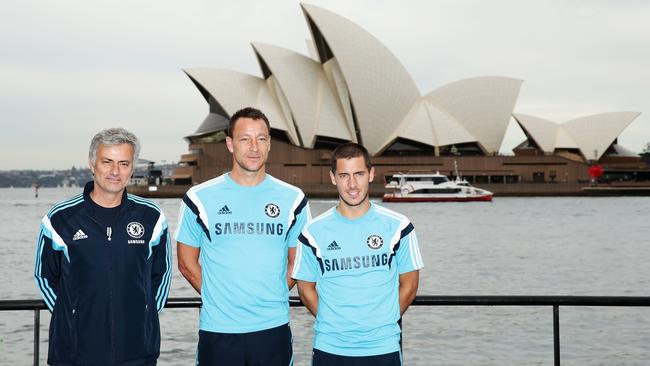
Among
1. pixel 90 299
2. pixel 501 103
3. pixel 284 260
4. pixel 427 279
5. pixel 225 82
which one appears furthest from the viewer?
pixel 501 103

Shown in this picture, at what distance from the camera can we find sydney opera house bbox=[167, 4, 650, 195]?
58750mm

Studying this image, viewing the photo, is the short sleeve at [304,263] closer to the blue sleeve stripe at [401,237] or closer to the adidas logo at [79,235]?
the blue sleeve stripe at [401,237]

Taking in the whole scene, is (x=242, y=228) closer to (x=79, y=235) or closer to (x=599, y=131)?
(x=79, y=235)

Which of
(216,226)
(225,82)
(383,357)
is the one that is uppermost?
(225,82)

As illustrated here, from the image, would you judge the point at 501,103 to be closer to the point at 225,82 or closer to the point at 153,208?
the point at 225,82

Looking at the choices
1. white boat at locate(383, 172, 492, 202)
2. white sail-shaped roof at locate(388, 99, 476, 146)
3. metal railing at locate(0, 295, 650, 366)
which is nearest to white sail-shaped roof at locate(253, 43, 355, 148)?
white sail-shaped roof at locate(388, 99, 476, 146)

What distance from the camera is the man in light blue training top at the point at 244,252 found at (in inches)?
126

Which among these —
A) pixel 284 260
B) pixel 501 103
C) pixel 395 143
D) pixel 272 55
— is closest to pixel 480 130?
pixel 501 103

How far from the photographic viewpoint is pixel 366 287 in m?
3.10

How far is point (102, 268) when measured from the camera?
2854mm

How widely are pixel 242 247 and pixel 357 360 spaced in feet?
2.44

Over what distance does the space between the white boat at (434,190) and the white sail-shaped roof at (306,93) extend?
695 centimetres

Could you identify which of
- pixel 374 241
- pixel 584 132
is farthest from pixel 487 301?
pixel 584 132

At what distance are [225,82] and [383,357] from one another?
201ft
